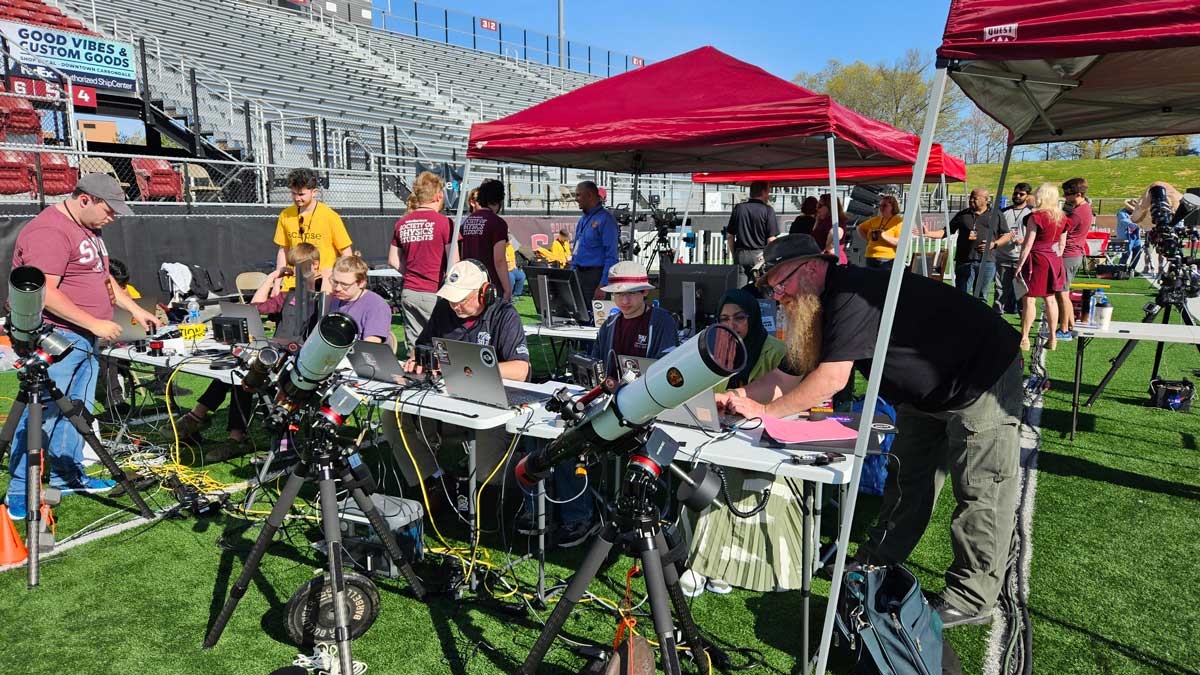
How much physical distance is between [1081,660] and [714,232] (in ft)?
62.0

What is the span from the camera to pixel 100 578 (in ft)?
11.3

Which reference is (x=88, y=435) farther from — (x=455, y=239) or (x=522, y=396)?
(x=455, y=239)

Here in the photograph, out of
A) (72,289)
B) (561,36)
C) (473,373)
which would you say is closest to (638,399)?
(473,373)

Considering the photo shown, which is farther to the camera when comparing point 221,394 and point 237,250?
point 237,250

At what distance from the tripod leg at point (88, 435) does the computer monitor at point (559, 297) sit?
3.18 m

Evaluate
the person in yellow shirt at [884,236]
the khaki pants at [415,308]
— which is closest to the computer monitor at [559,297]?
the khaki pants at [415,308]

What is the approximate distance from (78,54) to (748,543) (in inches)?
652

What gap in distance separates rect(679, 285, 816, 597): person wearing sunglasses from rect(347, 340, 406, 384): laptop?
1786mm

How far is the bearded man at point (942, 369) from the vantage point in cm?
274

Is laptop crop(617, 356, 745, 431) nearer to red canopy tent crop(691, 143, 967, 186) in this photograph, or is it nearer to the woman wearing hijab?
the woman wearing hijab

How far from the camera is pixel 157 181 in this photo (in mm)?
10977

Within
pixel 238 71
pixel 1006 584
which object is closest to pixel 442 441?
pixel 1006 584

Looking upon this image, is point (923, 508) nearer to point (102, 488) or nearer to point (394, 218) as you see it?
point (102, 488)

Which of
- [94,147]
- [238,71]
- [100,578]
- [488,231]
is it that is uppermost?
[238,71]
